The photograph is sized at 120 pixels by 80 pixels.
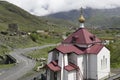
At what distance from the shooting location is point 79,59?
42.8m

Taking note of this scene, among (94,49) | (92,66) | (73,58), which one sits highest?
(94,49)

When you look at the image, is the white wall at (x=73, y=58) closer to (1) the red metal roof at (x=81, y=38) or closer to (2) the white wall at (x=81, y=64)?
(2) the white wall at (x=81, y=64)

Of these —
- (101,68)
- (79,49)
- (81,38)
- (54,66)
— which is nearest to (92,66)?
(101,68)

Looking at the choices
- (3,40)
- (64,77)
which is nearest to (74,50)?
(64,77)

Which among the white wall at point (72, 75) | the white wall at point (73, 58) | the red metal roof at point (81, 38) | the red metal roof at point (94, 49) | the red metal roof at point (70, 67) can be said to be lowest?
the white wall at point (72, 75)

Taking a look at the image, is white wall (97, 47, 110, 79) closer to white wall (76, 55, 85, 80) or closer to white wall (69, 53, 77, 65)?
white wall (76, 55, 85, 80)

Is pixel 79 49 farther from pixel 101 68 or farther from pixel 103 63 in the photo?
pixel 103 63

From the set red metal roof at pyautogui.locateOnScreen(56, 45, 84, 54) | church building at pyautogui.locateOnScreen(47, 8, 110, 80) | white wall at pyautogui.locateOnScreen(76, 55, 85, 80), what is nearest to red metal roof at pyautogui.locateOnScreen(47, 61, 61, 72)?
church building at pyautogui.locateOnScreen(47, 8, 110, 80)

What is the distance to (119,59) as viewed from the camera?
6594 cm

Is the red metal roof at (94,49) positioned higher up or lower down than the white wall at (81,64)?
higher up

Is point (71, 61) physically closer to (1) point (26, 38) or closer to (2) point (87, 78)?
(2) point (87, 78)

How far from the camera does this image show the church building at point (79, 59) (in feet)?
134

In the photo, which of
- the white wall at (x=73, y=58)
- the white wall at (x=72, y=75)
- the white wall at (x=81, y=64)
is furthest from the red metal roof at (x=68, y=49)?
the white wall at (x=72, y=75)

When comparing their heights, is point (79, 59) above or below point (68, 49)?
below
